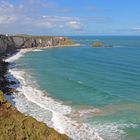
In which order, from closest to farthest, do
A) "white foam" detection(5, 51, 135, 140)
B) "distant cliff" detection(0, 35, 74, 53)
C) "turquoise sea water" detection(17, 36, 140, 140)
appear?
1. "white foam" detection(5, 51, 135, 140)
2. "turquoise sea water" detection(17, 36, 140, 140)
3. "distant cliff" detection(0, 35, 74, 53)

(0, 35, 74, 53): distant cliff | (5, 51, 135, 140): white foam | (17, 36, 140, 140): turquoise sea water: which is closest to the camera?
(5, 51, 135, 140): white foam

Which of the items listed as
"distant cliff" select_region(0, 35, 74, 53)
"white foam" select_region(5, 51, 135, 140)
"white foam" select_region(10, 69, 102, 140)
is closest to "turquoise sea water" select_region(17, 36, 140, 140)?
"white foam" select_region(5, 51, 135, 140)

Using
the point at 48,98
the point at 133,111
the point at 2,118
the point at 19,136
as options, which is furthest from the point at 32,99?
the point at 19,136

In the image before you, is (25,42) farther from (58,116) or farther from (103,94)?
(58,116)

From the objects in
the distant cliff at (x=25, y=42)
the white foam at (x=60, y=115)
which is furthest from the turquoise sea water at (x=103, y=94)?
the distant cliff at (x=25, y=42)

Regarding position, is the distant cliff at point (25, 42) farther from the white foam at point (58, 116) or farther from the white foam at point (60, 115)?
the white foam at point (58, 116)

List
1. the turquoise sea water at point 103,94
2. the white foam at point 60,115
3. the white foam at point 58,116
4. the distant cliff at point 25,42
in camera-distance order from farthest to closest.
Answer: the distant cliff at point 25,42 → the turquoise sea water at point 103,94 → the white foam at point 58,116 → the white foam at point 60,115

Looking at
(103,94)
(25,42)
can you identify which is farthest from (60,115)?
(25,42)

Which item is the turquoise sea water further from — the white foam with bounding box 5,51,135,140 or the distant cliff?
the distant cliff

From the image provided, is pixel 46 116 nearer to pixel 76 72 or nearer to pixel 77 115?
pixel 77 115
